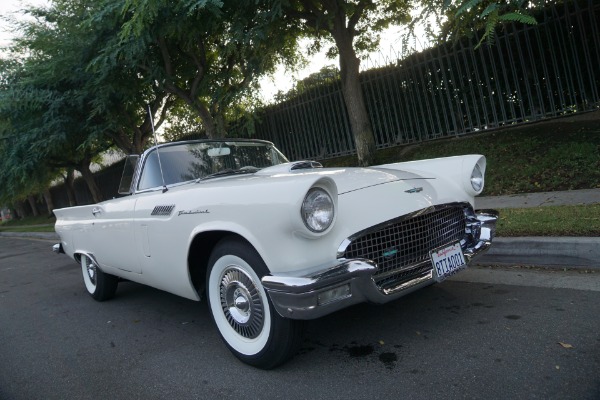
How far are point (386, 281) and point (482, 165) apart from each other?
1645 mm

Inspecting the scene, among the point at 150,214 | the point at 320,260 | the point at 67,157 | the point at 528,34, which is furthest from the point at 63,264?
the point at 67,157

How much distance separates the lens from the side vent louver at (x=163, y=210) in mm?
3250

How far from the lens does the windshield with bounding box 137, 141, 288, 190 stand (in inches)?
152

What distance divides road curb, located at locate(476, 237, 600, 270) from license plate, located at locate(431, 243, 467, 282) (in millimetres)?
1392

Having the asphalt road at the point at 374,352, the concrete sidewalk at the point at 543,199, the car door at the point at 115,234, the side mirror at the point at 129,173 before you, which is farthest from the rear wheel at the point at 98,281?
the concrete sidewalk at the point at 543,199

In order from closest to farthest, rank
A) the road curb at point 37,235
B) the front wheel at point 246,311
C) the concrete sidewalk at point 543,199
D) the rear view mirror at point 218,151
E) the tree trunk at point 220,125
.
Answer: the front wheel at point 246,311
the rear view mirror at point 218,151
the concrete sidewalk at point 543,199
the tree trunk at point 220,125
the road curb at point 37,235

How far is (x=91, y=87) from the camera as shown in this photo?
11664mm

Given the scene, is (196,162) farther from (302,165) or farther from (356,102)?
(356,102)

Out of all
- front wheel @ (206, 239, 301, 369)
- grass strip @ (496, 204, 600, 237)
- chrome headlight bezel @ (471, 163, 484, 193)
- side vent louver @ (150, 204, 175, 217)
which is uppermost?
side vent louver @ (150, 204, 175, 217)

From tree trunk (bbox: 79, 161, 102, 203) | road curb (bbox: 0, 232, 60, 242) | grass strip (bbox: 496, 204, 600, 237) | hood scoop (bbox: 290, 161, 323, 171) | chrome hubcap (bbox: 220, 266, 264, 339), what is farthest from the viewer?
tree trunk (bbox: 79, 161, 102, 203)

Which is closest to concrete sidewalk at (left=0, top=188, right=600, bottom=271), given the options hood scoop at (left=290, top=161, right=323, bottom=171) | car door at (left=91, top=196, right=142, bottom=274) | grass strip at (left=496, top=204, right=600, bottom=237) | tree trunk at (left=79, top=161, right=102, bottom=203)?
grass strip at (left=496, top=204, right=600, bottom=237)

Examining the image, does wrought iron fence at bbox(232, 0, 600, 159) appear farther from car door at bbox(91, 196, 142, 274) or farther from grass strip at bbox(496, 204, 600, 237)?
car door at bbox(91, 196, 142, 274)

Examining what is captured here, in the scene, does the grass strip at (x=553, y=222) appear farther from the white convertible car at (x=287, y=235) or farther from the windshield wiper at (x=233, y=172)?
the windshield wiper at (x=233, y=172)

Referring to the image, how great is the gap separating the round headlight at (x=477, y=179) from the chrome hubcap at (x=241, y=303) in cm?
194
